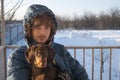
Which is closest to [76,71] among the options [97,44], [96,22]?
[97,44]

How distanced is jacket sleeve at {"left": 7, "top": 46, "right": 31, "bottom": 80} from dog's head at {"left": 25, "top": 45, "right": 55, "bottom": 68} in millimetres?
40

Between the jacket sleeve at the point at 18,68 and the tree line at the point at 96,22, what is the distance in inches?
1058

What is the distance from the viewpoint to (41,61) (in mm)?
1151

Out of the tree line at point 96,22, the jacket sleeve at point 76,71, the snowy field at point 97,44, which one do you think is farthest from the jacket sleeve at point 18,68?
the tree line at point 96,22

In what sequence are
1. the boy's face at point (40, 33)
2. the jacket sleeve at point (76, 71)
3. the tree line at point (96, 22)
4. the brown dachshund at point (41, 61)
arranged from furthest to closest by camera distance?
1. the tree line at point (96, 22)
2. the jacket sleeve at point (76, 71)
3. the boy's face at point (40, 33)
4. the brown dachshund at point (41, 61)

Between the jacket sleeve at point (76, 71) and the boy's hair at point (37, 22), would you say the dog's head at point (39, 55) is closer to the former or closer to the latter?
the boy's hair at point (37, 22)

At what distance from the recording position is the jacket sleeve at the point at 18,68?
122 cm

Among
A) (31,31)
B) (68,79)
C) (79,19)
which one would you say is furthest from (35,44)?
(79,19)

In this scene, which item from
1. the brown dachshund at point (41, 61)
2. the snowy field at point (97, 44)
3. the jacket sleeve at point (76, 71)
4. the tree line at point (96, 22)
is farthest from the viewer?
the tree line at point (96, 22)

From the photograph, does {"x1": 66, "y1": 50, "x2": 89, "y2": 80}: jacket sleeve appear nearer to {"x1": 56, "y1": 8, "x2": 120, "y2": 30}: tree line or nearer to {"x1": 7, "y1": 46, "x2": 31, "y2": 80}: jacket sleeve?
{"x1": 7, "y1": 46, "x2": 31, "y2": 80}: jacket sleeve

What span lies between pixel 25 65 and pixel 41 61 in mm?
107

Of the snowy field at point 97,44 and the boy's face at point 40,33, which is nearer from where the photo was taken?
the boy's face at point 40,33

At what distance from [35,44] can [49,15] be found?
137 millimetres

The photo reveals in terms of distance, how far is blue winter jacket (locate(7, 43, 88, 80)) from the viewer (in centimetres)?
122
